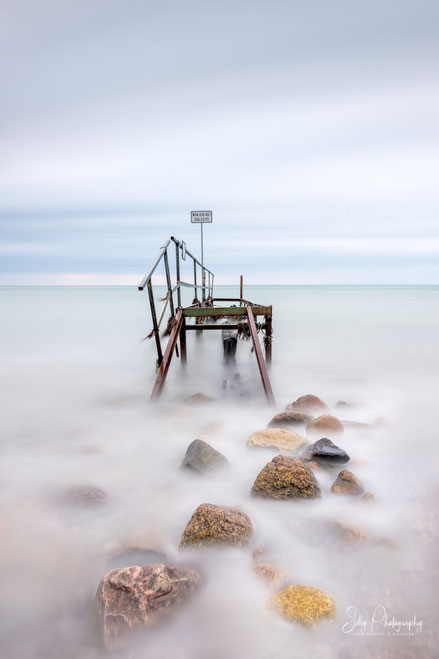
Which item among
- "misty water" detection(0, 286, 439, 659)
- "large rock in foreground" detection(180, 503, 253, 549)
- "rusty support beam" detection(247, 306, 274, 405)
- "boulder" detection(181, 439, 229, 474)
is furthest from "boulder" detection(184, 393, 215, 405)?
"large rock in foreground" detection(180, 503, 253, 549)

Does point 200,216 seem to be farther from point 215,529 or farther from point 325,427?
point 215,529

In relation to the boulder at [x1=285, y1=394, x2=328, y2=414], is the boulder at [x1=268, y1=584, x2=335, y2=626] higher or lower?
higher

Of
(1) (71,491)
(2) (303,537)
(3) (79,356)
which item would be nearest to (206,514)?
(2) (303,537)

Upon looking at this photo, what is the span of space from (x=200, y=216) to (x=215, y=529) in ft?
34.8

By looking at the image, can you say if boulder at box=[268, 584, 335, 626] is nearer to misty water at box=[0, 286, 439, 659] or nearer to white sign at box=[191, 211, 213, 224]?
misty water at box=[0, 286, 439, 659]

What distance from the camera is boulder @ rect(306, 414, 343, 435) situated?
4.53m

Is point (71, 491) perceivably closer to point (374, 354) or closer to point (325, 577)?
point (325, 577)

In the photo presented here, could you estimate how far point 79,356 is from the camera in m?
11.3

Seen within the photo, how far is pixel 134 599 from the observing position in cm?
202

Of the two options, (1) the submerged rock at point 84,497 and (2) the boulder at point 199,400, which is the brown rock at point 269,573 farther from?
(2) the boulder at point 199,400

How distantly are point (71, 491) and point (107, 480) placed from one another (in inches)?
14.0

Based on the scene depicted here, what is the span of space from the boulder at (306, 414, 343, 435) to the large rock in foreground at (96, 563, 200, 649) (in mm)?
2763

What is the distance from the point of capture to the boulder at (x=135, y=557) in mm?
2490

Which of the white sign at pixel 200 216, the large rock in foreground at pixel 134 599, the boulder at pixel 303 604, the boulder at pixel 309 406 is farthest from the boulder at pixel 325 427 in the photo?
the white sign at pixel 200 216
